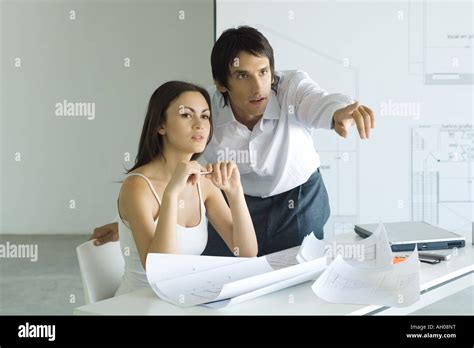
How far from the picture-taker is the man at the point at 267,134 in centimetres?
184

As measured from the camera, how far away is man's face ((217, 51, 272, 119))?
182 cm

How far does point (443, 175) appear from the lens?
3396mm

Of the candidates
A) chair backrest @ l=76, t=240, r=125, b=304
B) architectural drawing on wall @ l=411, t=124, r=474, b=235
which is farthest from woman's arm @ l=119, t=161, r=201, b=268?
architectural drawing on wall @ l=411, t=124, r=474, b=235

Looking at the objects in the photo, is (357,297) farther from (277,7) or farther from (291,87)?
(277,7)

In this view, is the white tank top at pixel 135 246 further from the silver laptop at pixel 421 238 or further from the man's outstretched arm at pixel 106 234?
the silver laptop at pixel 421 238

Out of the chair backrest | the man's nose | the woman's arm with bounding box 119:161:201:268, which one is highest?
the man's nose

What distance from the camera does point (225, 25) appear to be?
11.1ft

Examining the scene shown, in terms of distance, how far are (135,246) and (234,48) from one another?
60 centimetres

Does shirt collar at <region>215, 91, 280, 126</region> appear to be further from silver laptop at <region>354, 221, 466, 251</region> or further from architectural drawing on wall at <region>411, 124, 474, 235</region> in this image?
architectural drawing on wall at <region>411, 124, 474, 235</region>

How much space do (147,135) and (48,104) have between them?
319cm

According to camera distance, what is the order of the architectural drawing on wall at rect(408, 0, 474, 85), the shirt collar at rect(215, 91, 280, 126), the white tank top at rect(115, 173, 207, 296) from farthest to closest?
1. the architectural drawing on wall at rect(408, 0, 474, 85)
2. the shirt collar at rect(215, 91, 280, 126)
3. the white tank top at rect(115, 173, 207, 296)

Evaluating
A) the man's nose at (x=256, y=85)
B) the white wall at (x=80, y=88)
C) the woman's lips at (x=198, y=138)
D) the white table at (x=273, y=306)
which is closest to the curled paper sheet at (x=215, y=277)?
the white table at (x=273, y=306)
